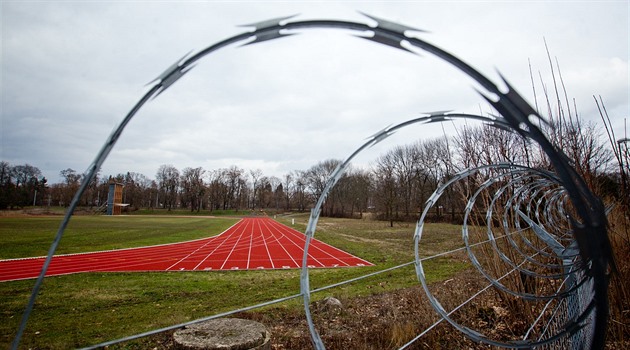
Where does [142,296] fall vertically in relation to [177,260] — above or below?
above

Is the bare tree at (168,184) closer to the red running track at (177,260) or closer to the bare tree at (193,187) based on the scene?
the bare tree at (193,187)

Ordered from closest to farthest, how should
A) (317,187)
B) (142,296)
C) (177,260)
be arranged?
1. (142,296)
2. (177,260)
3. (317,187)

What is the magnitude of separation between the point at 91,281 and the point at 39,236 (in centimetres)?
1873

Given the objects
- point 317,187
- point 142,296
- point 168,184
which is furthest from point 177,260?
point 168,184

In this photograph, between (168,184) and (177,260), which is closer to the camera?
(177,260)

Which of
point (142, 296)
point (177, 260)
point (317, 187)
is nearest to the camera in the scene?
point (142, 296)

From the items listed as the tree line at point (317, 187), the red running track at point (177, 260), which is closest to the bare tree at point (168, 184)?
the tree line at point (317, 187)

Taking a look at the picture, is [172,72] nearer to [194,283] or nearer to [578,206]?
[578,206]

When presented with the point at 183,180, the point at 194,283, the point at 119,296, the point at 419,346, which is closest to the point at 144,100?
the point at 419,346

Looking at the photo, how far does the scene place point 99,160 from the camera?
1139 mm

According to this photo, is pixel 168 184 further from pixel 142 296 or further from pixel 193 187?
pixel 142 296

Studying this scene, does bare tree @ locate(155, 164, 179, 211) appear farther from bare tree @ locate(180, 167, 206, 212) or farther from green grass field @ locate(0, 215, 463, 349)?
green grass field @ locate(0, 215, 463, 349)

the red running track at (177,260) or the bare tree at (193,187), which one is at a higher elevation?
the bare tree at (193,187)

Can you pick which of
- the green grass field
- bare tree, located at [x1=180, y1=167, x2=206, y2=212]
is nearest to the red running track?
the green grass field
